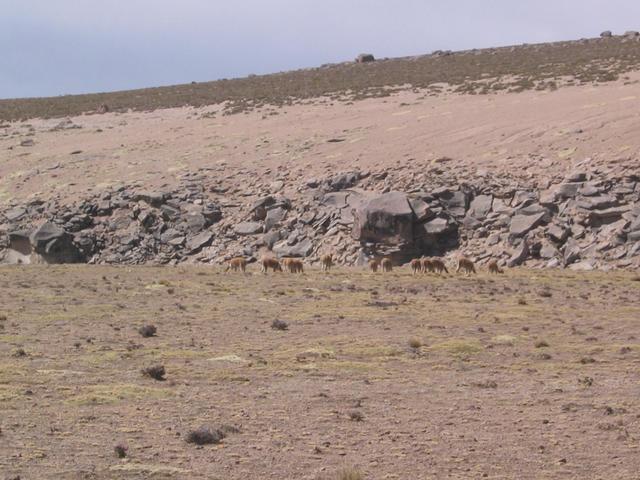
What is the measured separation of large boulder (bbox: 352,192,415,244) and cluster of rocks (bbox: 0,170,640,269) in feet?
0.13

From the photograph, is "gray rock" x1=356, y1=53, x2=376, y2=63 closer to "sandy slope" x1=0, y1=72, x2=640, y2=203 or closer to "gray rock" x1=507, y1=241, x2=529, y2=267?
"sandy slope" x1=0, y1=72, x2=640, y2=203

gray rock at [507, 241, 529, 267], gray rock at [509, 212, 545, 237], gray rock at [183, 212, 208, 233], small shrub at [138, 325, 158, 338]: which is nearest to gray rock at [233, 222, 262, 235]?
gray rock at [183, 212, 208, 233]

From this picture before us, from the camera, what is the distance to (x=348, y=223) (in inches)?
1531

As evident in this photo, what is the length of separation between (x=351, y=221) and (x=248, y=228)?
519cm

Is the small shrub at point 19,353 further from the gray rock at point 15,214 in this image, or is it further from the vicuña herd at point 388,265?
the gray rock at point 15,214

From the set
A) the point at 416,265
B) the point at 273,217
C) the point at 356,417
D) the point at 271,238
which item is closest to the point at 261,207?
the point at 273,217

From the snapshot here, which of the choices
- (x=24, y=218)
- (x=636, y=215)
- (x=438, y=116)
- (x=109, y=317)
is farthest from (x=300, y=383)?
(x=438, y=116)

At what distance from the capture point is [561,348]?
18.7 metres

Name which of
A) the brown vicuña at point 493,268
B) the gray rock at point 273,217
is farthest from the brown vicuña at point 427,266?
the gray rock at point 273,217

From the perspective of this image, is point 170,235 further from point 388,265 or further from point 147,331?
point 147,331

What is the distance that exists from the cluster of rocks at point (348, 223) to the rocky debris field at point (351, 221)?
0.05 metres

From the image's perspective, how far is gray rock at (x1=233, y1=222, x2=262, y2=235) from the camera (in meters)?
41.1

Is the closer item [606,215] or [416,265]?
[416,265]

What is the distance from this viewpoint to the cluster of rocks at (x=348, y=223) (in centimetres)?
3450
